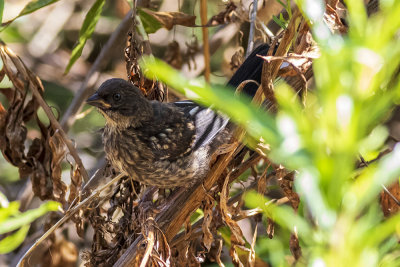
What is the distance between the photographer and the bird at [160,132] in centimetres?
221

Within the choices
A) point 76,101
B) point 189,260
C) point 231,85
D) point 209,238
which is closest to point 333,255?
point 209,238

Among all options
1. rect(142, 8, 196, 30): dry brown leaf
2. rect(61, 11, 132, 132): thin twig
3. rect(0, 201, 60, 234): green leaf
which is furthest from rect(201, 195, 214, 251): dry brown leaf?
rect(61, 11, 132, 132): thin twig

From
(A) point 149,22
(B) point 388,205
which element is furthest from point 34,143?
(B) point 388,205

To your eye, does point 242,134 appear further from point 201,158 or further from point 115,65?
point 115,65

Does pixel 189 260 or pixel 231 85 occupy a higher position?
pixel 231 85

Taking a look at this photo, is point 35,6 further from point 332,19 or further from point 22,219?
point 22,219

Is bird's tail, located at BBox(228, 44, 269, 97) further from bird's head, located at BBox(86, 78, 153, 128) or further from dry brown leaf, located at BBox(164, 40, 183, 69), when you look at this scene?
dry brown leaf, located at BBox(164, 40, 183, 69)

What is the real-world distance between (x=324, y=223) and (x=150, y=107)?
1.89m

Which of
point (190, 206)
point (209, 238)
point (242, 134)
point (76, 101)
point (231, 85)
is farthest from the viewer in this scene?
point (76, 101)

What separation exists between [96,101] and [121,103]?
10 cm

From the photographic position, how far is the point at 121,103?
2.26 meters

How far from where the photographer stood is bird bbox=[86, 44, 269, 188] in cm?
221

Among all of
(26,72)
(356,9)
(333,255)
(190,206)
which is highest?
(356,9)

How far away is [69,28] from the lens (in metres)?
3.92
